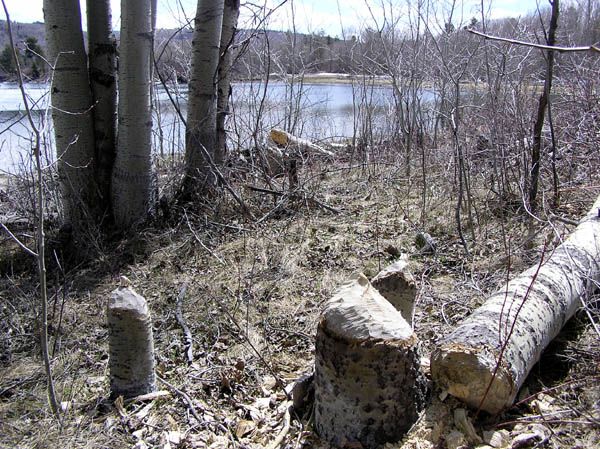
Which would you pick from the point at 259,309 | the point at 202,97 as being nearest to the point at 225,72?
the point at 202,97

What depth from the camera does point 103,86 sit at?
5309mm

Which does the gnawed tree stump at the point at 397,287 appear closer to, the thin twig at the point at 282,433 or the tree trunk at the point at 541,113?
the thin twig at the point at 282,433

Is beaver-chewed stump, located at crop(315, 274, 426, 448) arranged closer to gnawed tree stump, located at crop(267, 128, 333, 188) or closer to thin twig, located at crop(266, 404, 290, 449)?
thin twig, located at crop(266, 404, 290, 449)

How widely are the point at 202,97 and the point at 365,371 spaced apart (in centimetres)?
428

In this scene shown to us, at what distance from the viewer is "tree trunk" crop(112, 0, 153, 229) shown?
16.3 feet

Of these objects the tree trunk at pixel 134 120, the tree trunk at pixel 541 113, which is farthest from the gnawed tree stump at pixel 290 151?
the tree trunk at pixel 541 113

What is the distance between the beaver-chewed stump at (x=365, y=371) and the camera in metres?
2.16

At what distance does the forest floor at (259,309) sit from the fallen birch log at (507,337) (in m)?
0.11

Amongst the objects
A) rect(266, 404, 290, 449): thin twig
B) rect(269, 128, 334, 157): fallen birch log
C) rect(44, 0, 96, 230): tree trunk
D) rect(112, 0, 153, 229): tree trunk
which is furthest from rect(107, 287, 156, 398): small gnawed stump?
rect(269, 128, 334, 157): fallen birch log

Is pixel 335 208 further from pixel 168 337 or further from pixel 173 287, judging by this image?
pixel 168 337

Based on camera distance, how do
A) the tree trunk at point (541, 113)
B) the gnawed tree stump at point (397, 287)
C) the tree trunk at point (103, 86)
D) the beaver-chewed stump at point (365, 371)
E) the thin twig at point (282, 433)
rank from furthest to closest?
the tree trunk at point (103, 86)
the tree trunk at point (541, 113)
the gnawed tree stump at point (397, 287)
the thin twig at point (282, 433)
the beaver-chewed stump at point (365, 371)

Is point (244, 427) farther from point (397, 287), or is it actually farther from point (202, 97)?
point (202, 97)

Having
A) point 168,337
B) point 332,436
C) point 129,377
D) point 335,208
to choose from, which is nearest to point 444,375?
point 332,436

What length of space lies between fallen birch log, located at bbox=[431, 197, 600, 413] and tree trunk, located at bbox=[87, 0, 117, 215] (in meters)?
4.01
